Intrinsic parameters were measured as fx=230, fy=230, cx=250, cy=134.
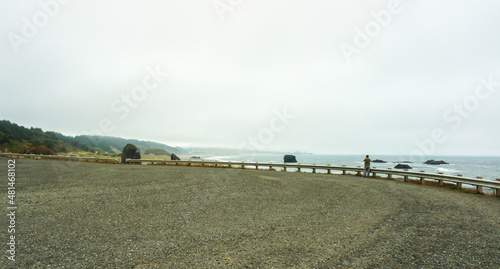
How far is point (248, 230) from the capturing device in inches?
240

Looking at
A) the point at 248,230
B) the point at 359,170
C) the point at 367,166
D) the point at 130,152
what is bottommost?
the point at 248,230

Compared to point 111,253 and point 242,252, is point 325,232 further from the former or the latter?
point 111,253

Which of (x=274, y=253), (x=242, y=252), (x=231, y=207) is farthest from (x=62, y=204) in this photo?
(x=274, y=253)

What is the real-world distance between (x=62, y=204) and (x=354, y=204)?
35.6 feet

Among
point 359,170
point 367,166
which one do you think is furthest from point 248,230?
point 359,170

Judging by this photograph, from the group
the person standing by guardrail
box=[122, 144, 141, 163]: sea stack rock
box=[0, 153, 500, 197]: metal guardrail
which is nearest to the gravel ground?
box=[0, 153, 500, 197]: metal guardrail

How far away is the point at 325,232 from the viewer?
5992mm

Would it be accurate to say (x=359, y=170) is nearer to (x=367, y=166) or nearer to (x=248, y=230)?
(x=367, y=166)

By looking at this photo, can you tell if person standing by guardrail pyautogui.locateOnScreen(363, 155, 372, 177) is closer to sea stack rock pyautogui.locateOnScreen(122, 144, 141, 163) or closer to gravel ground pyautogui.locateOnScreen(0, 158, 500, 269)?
gravel ground pyautogui.locateOnScreen(0, 158, 500, 269)

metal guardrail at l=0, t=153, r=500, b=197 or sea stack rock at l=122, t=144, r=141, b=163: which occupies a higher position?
sea stack rock at l=122, t=144, r=141, b=163

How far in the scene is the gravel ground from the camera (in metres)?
4.49

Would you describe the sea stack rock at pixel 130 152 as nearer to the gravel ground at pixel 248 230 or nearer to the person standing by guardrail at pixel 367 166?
the gravel ground at pixel 248 230

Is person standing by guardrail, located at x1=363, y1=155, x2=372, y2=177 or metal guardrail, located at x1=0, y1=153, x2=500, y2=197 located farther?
person standing by guardrail, located at x1=363, y1=155, x2=372, y2=177

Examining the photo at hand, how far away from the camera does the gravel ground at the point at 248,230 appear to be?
449 cm
